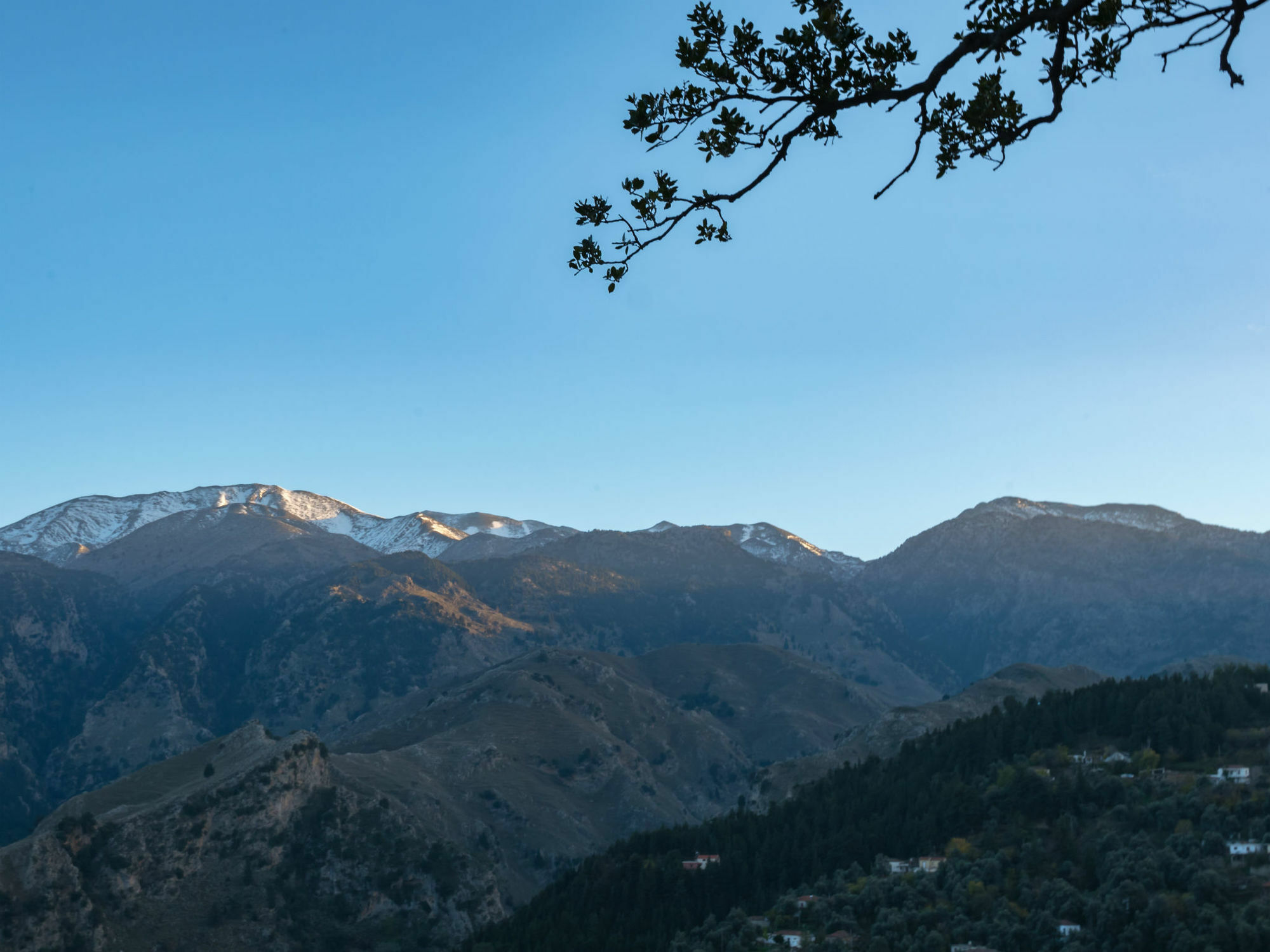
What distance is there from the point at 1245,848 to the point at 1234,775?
3172cm

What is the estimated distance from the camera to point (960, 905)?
442 ft

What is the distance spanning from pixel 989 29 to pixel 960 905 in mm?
135081

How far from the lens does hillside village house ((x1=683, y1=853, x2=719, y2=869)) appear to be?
181125 mm

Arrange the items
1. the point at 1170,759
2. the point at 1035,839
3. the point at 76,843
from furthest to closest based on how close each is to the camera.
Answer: the point at 76,843 → the point at 1170,759 → the point at 1035,839

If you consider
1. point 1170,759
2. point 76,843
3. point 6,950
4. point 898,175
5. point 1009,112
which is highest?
point 1009,112

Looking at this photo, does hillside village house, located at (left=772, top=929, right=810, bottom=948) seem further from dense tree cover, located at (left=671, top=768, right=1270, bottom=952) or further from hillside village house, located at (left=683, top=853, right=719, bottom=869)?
hillside village house, located at (left=683, top=853, right=719, bottom=869)

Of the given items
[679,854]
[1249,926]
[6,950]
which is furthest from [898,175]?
[6,950]

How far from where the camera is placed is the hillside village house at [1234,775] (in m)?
161

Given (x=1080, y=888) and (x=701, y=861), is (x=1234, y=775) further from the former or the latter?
(x=701, y=861)

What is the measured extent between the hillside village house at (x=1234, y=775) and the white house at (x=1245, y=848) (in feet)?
85.0

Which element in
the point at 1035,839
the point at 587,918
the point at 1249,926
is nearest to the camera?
the point at 1249,926

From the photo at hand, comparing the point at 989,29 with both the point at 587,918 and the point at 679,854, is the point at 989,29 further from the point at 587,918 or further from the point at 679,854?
the point at 679,854

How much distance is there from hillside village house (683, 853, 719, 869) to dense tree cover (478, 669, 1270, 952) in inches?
68.1

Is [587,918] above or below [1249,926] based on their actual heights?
below
